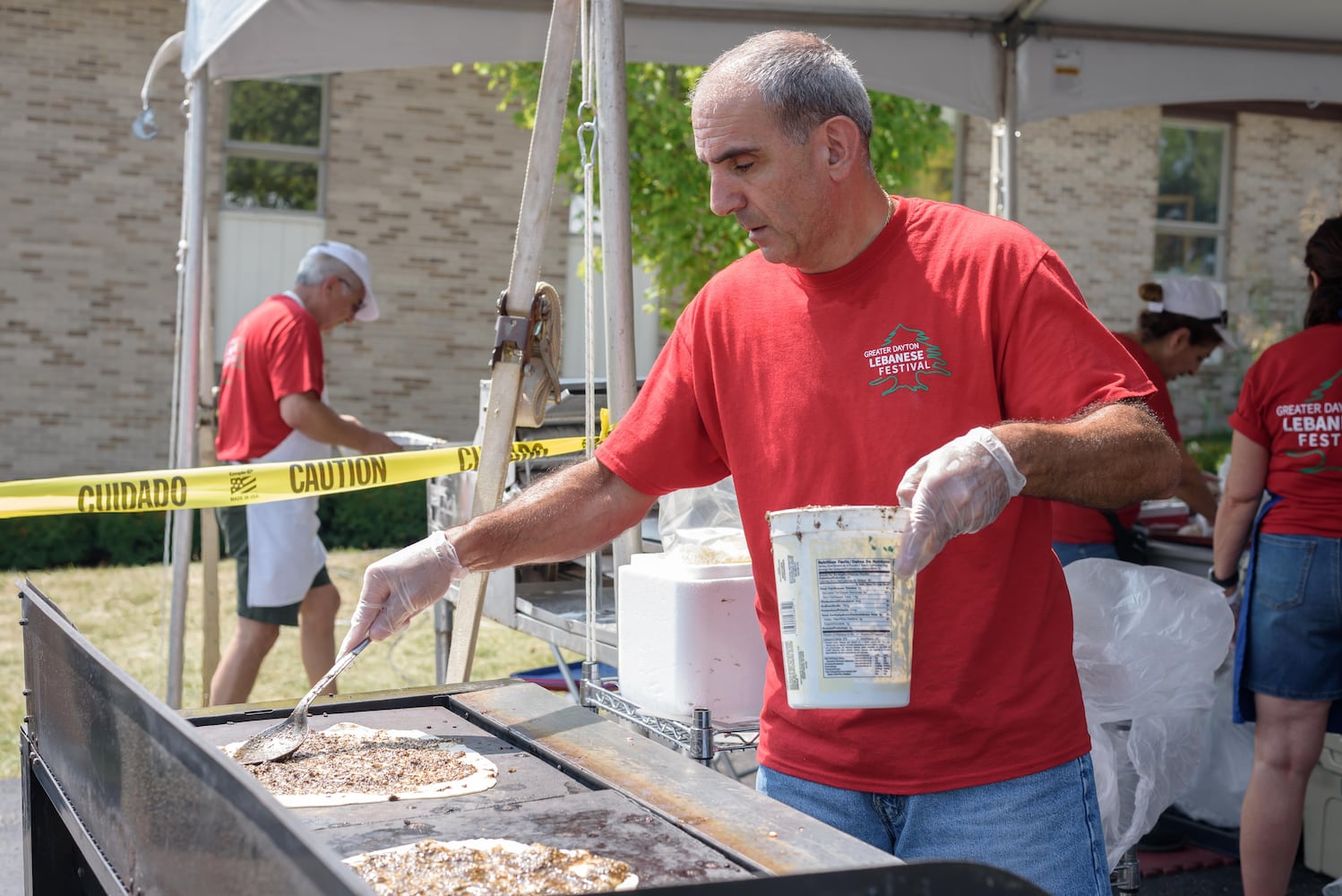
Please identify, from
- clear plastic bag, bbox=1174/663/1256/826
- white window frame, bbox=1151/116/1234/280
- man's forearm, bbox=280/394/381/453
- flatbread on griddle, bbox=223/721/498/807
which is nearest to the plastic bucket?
flatbread on griddle, bbox=223/721/498/807

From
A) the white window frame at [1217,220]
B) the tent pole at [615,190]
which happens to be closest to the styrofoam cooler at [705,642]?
the tent pole at [615,190]

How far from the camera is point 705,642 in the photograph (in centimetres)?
293

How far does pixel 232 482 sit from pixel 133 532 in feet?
24.5

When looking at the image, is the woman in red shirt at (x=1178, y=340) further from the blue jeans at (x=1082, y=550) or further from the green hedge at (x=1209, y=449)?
the green hedge at (x=1209, y=449)

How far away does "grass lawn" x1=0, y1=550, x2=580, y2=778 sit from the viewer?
736 cm

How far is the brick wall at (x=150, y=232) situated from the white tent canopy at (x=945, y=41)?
27.8ft

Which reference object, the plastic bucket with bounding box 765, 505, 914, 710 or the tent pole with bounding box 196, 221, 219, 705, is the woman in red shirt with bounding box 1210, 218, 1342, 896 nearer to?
the plastic bucket with bounding box 765, 505, 914, 710

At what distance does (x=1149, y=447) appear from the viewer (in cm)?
191

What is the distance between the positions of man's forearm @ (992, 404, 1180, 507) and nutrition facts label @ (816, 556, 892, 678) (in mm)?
247

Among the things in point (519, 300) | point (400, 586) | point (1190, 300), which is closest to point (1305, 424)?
point (1190, 300)

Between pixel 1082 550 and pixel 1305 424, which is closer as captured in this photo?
pixel 1305 424

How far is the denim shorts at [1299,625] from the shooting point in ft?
12.5

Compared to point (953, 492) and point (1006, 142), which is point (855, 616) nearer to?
point (953, 492)

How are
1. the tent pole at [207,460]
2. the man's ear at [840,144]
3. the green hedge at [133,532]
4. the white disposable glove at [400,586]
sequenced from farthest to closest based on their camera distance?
the green hedge at [133,532] < the tent pole at [207,460] < the white disposable glove at [400,586] < the man's ear at [840,144]
